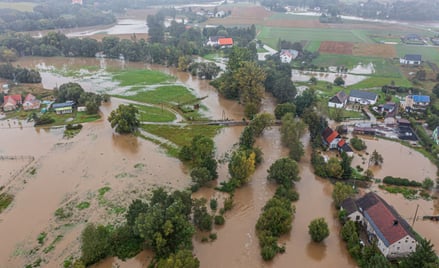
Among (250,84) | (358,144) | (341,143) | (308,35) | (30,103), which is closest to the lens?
(341,143)

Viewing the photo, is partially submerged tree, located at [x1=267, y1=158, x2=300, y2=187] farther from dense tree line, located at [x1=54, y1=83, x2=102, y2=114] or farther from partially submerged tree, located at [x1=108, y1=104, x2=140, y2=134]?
dense tree line, located at [x1=54, y1=83, x2=102, y2=114]

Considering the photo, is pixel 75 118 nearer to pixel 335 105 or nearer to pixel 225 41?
pixel 335 105

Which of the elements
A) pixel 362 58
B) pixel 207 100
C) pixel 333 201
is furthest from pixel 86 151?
pixel 362 58

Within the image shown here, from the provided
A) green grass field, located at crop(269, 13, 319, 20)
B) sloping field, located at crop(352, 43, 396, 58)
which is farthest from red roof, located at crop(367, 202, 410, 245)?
green grass field, located at crop(269, 13, 319, 20)

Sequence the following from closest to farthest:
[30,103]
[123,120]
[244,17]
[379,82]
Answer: [123,120]
[30,103]
[379,82]
[244,17]

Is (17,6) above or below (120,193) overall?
above

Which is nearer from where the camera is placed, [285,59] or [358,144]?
[358,144]

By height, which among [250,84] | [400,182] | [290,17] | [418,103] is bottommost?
[400,182]

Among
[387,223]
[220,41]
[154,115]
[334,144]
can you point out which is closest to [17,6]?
[220,41]
